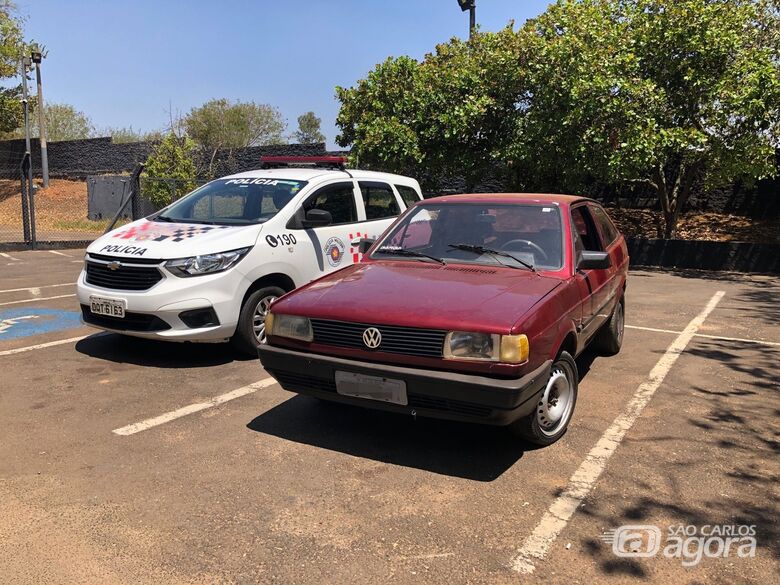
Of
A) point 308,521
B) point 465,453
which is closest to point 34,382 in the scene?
point 308,521

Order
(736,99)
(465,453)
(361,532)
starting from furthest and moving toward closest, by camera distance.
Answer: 1. (736,99)
2. (465,453)
3. (361,532)

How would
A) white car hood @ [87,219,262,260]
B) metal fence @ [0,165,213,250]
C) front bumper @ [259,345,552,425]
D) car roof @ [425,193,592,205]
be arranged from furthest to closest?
1. metal fence @ [0,165,213,250]
2. white car hood @ [87,219,262,260]
3. car roof @ [425,193,592,205]
4. front bumper @ [259,345,552,425]

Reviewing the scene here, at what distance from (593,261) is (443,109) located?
1066cm

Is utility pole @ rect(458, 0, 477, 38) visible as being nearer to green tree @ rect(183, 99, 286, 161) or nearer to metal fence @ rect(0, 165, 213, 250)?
metal fence @ rect(0, 165, 213, 250)

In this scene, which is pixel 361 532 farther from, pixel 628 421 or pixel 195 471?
pixel 628 421

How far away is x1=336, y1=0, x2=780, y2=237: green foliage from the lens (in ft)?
40.1

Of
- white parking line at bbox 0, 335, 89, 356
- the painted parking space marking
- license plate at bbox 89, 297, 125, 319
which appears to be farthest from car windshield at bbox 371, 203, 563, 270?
the painted parking space marking

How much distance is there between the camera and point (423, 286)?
403 centimetres

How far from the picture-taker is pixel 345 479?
3.59 metres

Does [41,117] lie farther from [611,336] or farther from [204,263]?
[611,336]

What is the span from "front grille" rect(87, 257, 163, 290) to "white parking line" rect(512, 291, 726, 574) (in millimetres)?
3765

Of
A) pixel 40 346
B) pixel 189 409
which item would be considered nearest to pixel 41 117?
pixel 40 346

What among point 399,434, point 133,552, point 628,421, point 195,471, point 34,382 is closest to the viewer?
point 133,552

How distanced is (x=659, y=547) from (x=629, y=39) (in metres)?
12.0
